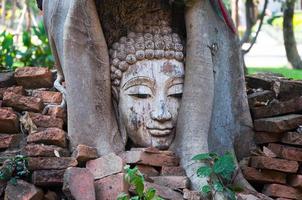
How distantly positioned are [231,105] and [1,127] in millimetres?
1372

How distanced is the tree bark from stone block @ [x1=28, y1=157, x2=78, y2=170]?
730 centimetres

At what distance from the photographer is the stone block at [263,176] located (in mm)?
3754

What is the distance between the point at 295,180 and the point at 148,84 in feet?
3.31

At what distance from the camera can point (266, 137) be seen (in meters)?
3.95

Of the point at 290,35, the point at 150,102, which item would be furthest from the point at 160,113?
the point at 290,35

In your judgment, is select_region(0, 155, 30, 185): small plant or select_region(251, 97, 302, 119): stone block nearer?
select_region(0, 155, 30, 185): small plant

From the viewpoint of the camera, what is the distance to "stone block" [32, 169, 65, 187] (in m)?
3.18

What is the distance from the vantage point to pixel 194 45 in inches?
146

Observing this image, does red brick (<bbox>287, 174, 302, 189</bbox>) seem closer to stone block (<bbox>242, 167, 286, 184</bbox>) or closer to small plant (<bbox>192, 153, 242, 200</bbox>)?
stone block (<bbox>242, 167, 286, 184</bbox>)

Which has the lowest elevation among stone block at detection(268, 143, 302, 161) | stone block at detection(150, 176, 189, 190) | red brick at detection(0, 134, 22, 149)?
stone block at detection(150, 176, 189, 190)

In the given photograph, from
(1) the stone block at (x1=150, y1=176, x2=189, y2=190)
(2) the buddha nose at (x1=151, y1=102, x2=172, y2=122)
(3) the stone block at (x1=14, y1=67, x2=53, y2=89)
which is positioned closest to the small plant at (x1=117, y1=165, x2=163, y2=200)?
(1) the stone block at (x1=150, y1=176, x2=189, y2=190)

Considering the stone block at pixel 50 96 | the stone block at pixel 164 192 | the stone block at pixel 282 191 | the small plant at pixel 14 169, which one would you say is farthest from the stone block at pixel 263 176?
the small plant at pixel 14 169

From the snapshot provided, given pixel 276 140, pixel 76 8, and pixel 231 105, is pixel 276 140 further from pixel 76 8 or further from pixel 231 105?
pixel 76 8

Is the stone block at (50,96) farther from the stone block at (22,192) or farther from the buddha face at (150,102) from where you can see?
the stone block at (22,192)
